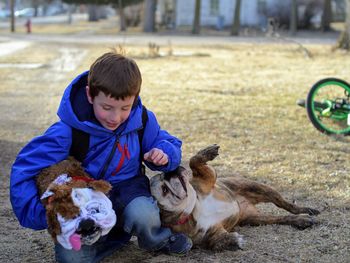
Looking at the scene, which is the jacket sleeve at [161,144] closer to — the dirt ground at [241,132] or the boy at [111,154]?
the boy at [111,154]

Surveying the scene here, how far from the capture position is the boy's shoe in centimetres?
362

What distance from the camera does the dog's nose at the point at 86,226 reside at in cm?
292

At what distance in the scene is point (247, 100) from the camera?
998cm

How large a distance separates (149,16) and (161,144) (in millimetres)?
37321

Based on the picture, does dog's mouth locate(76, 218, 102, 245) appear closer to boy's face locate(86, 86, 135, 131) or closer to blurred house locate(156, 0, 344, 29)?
boy's face locate(86, 86, 135, 131)

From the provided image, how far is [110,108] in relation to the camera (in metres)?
3.29

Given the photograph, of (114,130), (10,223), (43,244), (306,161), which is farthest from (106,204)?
(306,161)

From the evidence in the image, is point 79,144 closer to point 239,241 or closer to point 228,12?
point 239,241

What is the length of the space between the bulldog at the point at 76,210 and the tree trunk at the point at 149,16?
123 ft

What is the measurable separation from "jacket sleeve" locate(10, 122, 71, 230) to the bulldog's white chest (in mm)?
910

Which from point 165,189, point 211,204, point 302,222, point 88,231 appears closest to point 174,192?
point 165,189

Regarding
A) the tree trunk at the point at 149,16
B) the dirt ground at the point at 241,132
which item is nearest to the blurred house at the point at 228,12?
the tree trunk at the point at 149,16

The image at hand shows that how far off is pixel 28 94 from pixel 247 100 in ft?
13.0

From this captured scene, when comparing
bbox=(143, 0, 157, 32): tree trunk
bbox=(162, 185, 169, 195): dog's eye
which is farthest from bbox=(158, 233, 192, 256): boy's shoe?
bbox=(143, 0, 157, 32): tree trunk
